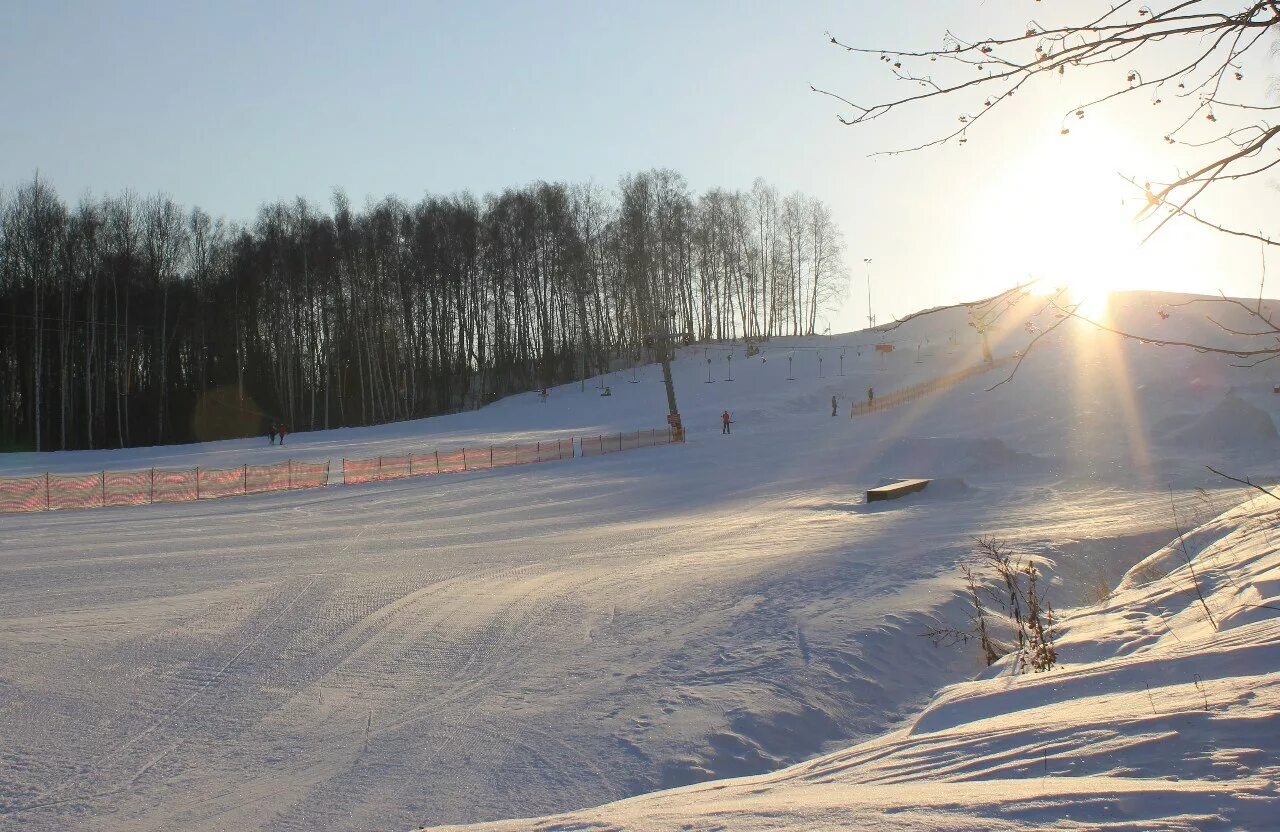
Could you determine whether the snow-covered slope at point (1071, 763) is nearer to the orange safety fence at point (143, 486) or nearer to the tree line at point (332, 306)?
the orange safety fence at point (143, 486)

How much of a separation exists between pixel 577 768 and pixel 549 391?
5951cm

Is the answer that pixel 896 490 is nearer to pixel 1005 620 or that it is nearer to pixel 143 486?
pixel 1005 620

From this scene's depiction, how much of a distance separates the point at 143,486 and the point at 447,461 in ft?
32.7

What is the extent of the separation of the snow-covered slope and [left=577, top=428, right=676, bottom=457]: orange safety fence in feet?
99.1

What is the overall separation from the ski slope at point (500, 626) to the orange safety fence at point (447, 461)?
7.52 feet

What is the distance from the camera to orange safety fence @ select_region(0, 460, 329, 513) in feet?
76.9

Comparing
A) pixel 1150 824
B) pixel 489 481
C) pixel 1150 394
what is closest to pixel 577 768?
pixel 1150 824

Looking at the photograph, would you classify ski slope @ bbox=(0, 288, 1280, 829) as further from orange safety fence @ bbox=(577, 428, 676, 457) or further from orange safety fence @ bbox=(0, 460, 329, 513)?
orange safety fence @ bbox=(577, 428, 676, 457)

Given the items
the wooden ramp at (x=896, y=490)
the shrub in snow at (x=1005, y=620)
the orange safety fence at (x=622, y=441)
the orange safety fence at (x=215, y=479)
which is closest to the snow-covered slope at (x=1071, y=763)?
the shrub in snow at (x=1005, y=620)

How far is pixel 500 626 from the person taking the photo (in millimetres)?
10312

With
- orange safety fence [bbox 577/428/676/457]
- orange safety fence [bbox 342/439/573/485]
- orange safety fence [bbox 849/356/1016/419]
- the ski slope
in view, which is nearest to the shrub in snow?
the ski slope

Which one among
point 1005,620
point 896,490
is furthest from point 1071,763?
point 896,490

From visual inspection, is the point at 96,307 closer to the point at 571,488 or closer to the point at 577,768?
the point at 571,488

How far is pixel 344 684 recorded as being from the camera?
833 cm
